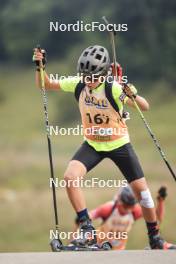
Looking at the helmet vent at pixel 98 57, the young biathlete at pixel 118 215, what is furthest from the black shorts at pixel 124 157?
the young biathlete at pixel 118 215

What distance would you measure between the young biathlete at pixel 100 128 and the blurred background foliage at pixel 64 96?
58.2ft

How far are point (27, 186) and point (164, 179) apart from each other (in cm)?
726

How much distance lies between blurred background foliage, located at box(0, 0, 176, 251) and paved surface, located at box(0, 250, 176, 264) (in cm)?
1880

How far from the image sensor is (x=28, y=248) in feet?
89.2

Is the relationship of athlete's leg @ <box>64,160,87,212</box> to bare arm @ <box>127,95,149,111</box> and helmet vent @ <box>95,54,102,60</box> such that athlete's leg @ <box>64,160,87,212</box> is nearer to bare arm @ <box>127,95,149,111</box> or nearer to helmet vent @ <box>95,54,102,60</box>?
bare arm @ <box>127,95,149,111</box>

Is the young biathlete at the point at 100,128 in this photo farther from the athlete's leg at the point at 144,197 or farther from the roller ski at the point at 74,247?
the roller ski at the point at 74,247

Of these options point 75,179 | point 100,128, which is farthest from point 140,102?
point 75,179

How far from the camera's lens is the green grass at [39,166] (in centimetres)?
2889

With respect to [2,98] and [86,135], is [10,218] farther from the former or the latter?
[86,135]

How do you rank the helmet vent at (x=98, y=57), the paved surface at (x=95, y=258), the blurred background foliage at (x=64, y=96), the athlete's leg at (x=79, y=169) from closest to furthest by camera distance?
the paved surface at (x=95, y=258), the athlete's leg at (x=79, y=169), the helmet vent at (x=98, y=57), the blurred background foliage at (x=64, y=96)

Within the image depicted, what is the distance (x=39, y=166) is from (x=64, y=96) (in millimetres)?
3440

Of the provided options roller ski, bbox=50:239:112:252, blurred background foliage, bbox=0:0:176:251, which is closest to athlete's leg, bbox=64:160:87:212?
roller ski, bbox=50:239:112:252

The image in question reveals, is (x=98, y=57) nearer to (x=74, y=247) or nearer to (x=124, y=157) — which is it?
(x=124, y=157)

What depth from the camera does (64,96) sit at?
33.2 meters
